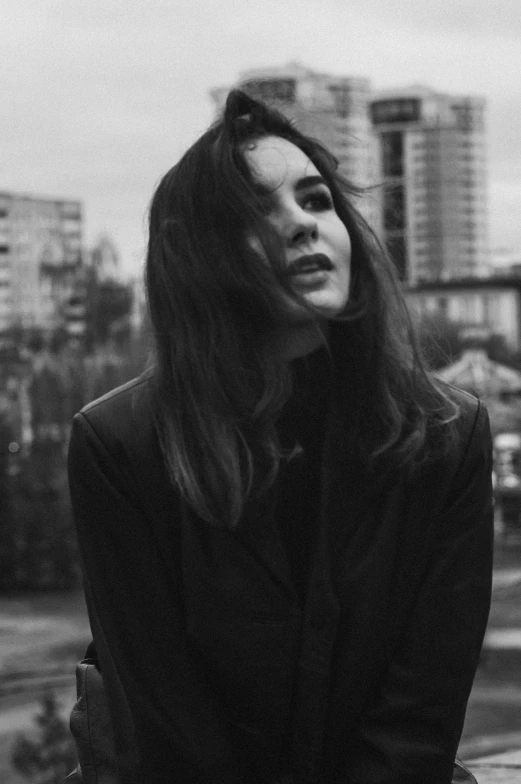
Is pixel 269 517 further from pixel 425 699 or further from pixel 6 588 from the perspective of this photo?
pixel 6 588

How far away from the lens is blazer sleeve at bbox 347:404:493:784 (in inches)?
64.4

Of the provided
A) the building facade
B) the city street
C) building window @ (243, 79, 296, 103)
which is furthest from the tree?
the building facade

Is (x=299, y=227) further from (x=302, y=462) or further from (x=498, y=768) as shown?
(x=498, y=768)

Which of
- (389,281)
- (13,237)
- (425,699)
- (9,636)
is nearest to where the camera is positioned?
(425,699)

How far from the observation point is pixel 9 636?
42656 millimetres

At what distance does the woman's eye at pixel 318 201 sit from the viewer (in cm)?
176

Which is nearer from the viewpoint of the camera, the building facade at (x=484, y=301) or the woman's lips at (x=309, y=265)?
the woman's lips at (x=309, y=265)

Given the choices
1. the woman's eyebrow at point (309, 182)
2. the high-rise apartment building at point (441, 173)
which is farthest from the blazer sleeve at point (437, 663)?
the high-rise apartment building at point (441, 173)

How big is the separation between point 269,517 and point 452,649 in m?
0.25

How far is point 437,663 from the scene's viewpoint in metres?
1.65

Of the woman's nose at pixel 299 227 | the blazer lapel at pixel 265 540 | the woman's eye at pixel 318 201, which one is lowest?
the blazer lapel at pixel 265 540

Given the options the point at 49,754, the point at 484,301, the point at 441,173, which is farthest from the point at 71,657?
the point at 441,173

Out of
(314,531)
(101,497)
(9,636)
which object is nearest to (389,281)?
(314,531)

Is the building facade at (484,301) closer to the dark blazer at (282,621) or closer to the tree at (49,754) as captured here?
the tree at (49,754)
